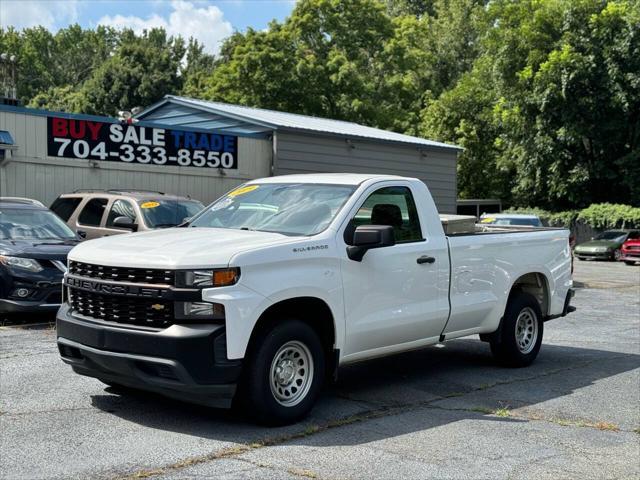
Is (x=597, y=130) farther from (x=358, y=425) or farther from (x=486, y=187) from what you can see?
(x=358, y=425)

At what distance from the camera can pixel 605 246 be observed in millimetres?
32625

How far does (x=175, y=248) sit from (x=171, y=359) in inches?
32.8

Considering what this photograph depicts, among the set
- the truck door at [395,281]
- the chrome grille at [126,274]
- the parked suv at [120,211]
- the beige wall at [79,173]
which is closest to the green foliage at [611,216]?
the beige wall at [79,173]

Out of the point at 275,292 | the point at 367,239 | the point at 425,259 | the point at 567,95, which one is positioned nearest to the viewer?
the point at 275,292

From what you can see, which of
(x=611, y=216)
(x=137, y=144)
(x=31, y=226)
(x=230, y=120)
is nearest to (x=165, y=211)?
(x=31, y=226)

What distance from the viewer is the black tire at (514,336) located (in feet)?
27.1

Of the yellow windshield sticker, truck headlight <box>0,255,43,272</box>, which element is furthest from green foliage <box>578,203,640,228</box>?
the yellow windshield sticker

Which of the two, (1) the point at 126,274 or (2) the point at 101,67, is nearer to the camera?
(1) the point at 126,274

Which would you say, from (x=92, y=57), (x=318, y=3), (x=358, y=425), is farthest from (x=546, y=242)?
(x=92, y=57)

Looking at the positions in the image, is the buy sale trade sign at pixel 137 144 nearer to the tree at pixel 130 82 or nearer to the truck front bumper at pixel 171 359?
the truck front bumper at pixel 171 359

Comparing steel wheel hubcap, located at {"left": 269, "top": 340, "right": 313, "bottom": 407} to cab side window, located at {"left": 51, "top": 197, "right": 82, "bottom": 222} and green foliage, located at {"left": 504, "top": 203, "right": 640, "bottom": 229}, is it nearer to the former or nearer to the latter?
cab side window, located at {"left": 51, "top": 197, "right": 82, "bottom": 222}

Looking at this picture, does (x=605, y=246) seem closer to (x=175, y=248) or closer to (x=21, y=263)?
(x=21, y=263)

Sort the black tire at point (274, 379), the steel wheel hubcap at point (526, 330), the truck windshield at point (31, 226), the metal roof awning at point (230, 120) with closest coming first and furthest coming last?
the black tire at point (274, 379)
the steel wheel hubcap at point (526, 330)
the truck windshield at point (31, 226)
the metal roof awning at point (230, 120)

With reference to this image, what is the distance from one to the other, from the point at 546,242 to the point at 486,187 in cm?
4016
